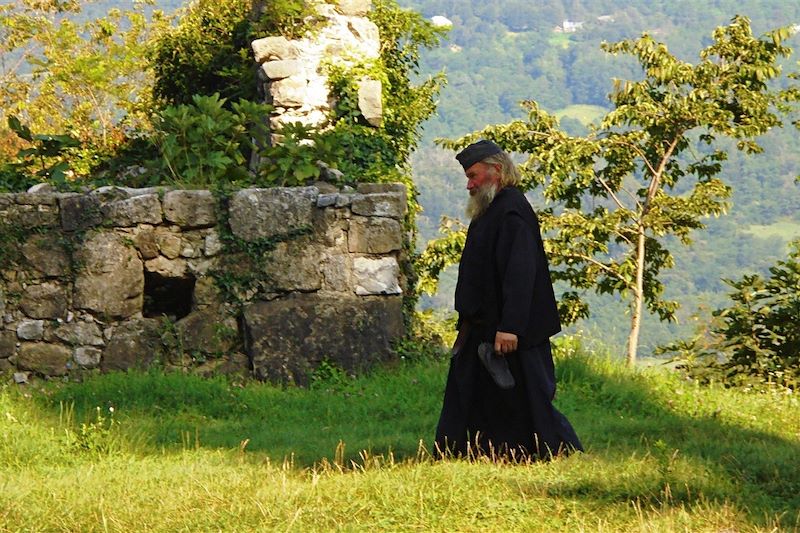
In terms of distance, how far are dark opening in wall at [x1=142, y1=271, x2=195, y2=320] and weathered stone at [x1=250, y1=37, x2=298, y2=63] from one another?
3.24 m

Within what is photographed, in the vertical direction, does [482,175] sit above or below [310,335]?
above

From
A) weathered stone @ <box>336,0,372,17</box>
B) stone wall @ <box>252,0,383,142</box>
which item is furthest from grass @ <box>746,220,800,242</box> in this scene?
stone wall @ <box>252,0,383,142</box>

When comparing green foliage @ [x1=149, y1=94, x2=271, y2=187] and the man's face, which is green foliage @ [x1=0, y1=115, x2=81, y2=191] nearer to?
green foliage @ [x1=149, y1=94, x2=271, y2=187]

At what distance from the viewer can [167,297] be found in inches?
386

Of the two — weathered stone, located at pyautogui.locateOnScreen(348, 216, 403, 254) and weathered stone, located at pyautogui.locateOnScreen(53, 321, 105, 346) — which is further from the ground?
weathered stone, located at pyautogui.locateOnScreen(348, 216, 403, 254)

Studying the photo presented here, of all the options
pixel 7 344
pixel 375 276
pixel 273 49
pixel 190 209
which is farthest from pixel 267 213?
pixel 273 49

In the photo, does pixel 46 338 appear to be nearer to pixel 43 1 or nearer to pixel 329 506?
pixel 329 506

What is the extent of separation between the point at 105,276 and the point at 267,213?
1377 millimetres

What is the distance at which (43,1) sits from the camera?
78.0ft

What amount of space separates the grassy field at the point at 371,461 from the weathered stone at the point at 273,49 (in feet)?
13.3

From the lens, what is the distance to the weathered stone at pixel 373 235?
9.56 meters

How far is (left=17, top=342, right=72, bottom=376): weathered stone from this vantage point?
9.15 m

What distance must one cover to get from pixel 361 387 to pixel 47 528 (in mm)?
4236

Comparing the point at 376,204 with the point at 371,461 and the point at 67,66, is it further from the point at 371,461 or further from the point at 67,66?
the point at 67,66
